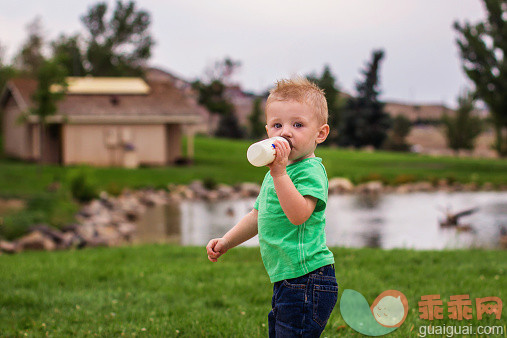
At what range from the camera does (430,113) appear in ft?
253

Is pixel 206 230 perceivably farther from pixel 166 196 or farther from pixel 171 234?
pixel 166 196

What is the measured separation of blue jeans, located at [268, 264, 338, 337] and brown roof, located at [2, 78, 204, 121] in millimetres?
21711

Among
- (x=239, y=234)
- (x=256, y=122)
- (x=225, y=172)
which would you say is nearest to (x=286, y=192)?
(x=239, y=234)

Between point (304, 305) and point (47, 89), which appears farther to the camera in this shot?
point (47, 89)

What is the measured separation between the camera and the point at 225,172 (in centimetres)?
2236

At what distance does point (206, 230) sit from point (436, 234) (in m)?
4.40

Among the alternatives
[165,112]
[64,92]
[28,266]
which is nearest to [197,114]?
[165,112]

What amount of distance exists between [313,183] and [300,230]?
0.22m

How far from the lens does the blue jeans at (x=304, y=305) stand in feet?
8.21

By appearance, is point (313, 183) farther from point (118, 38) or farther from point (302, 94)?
point (118, 38)

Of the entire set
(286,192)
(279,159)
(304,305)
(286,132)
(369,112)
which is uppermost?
(369,112)

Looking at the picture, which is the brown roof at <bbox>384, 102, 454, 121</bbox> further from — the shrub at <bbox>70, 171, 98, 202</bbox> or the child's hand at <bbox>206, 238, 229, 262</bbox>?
the child's hand at <bbox>206, 238, 229, 262</bbox>

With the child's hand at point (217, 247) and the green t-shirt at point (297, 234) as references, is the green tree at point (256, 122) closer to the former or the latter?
the child's hand at point (217, 247)

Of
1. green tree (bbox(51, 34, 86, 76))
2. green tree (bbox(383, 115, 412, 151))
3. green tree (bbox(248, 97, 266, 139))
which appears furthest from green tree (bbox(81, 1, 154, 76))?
green tree (bbox(383, 115, 412, 151))
